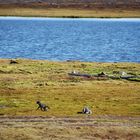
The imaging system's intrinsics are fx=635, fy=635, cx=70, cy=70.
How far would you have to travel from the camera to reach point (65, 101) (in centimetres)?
3338

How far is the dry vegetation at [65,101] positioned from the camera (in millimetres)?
24266

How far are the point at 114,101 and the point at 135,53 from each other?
42.8 meters

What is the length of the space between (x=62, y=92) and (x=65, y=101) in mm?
2751

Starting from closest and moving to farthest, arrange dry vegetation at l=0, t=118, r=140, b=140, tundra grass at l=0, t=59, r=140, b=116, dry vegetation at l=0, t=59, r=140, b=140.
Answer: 1. dry vegetation at l=0, t=118, r=140, b=140
2. dry vegetation at l=0, t=59, r=140, b=140
3. tundra grass at l=0, t=59, r=140, b=116

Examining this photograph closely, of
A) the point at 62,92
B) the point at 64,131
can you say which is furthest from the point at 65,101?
the point at 64,131

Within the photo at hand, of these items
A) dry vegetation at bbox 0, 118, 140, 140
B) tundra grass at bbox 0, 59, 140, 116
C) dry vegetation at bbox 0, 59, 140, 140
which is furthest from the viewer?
tundra grass at bbox 0, 59, 140, 116

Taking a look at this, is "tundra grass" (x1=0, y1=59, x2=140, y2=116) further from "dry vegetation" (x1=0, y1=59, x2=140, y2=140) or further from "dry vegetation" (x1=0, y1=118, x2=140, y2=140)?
"dry vegetation" (x1=0, y1=118, x2=140, y2=140)

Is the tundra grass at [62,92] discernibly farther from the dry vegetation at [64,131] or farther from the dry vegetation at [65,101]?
the dry vegetation at [64,131]

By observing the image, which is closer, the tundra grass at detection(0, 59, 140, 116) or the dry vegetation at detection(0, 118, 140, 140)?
the dry vegetation at detection(0, 118, 140, 140)

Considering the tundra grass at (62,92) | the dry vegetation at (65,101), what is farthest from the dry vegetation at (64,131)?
the tundra grass at (62,92)

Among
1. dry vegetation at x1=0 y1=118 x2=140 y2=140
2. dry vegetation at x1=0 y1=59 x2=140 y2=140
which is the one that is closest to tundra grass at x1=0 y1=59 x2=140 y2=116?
dry vegetation at x1=0 y1=59 x2=140 y2=140

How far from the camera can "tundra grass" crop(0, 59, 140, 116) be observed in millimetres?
30867

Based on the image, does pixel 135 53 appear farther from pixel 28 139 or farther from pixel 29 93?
pixel 28 139

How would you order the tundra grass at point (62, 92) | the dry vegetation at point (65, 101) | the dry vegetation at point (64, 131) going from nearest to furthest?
the dry vegetation at point (64, 131) → the dry vegetation at point (65, 101) → the tundra grass at point (62, 92)
